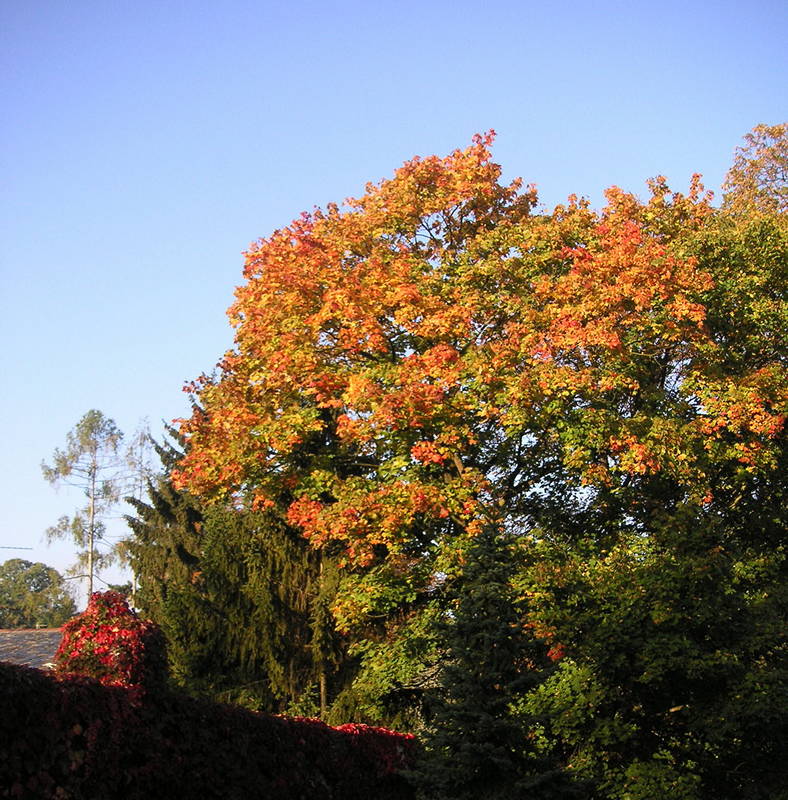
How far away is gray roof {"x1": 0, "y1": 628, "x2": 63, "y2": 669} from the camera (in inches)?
693

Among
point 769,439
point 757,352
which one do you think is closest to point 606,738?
point 769,439

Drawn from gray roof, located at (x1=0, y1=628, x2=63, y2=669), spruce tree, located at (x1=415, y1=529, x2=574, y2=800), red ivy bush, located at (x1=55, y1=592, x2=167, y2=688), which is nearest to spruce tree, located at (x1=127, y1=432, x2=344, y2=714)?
gray roof, located at (x1=0, y1=628, x2=63, y2=669)

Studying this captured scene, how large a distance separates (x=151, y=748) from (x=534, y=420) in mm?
10525

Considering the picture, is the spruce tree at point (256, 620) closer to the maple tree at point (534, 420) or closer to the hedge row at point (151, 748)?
the maple tree at point (534, 420)

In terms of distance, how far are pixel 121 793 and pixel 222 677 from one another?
8767mm

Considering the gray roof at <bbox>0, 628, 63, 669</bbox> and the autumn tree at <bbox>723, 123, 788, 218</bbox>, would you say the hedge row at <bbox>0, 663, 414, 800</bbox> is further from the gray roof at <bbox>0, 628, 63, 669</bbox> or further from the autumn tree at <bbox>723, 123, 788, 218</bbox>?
the autumn tree at <bbox>723, 123, 788, 218</bbox>

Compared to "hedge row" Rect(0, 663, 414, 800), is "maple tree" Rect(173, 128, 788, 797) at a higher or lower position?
higher

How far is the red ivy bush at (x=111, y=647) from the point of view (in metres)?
8.80

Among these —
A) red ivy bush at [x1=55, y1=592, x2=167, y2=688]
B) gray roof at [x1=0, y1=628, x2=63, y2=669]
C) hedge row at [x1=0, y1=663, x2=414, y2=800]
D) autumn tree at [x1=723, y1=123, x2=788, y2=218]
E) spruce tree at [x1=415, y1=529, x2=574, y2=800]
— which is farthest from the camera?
autumn tree at [x1=723, y1=123, x2=788, y2=218]

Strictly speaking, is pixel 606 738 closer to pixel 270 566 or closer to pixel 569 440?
pixel 569 440

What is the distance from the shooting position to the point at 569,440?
1722 cm

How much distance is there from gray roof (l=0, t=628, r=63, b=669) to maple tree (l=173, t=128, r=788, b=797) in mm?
4494

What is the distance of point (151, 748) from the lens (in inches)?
342

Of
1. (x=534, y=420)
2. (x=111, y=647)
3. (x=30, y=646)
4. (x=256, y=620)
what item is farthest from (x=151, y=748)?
(x=30, y=646)
